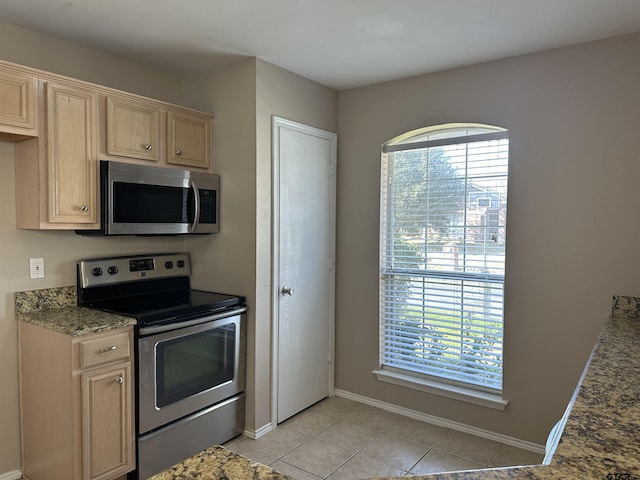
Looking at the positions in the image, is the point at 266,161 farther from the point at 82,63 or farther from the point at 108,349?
the point at 108,349

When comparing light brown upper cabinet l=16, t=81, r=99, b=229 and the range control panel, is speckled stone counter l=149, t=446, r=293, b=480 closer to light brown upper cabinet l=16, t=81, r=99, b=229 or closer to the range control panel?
light brown upper cabinet l=16, t=81, r=99, b=229

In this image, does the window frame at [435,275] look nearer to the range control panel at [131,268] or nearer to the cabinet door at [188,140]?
the cabinet door at [188,140]

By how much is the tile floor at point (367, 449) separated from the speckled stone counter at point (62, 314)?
1133mm

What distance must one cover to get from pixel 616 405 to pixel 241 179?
2.30 metres

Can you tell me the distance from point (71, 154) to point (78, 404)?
1254 millimetres

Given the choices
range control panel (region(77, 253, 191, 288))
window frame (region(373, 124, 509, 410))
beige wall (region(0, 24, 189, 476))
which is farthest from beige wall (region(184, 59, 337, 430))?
window frame (region(373, 124, 509, 410))

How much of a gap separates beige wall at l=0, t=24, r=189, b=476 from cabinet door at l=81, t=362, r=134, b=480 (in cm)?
63

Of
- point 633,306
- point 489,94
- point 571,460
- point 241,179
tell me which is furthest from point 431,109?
point 571,460

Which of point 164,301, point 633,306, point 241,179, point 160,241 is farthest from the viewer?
point 160,241

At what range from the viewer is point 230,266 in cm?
299

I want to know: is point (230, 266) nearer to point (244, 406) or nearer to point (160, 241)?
point (160, 241)

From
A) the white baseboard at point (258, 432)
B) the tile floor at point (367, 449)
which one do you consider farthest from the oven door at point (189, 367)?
the tile floor at point (367, 449)

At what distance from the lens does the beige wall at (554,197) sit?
2.46m

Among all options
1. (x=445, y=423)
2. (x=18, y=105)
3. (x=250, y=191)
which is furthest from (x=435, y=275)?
(x=18, y=105)
